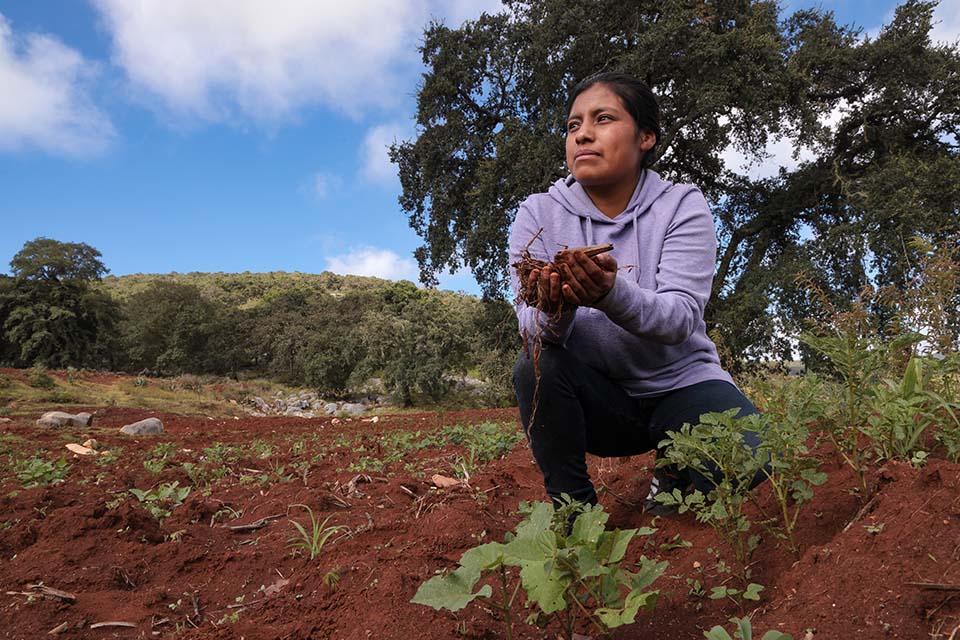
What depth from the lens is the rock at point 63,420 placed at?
33.0 feet

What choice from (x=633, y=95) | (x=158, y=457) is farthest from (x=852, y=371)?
(x=158, y=457)

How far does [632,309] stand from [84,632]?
1907 millimetres

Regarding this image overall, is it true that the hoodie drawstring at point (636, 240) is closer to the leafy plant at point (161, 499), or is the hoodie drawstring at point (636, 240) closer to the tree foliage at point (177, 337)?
the leafy plant at point (161, 499)

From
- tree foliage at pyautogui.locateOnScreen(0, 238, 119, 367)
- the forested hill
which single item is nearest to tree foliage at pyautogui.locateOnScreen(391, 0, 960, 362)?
A: tree foliage at pyautogui.locateOnScreen(0, 238, 119, 367)

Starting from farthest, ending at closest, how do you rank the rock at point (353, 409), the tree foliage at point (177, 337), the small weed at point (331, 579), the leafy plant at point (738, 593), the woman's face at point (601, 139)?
the tree foliage at point (177, 337) < the rock at point (353, 409) < the woman's face at point (601, 139) < the small weed at point (331, 579) < the leafy plant at point (738, 593)

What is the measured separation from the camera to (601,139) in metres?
2.22

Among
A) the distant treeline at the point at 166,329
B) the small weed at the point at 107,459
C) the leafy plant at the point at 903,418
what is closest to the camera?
the leafy plant at the point at 903,418

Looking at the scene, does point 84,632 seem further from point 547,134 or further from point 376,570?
point 547,134

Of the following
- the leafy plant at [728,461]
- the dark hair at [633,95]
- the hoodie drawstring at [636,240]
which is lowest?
the leafy plant at [728,461]

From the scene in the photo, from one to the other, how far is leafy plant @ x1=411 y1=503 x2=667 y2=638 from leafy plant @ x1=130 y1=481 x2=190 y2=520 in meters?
2.28

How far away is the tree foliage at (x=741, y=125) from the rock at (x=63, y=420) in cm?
814

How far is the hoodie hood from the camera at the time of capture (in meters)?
2.33

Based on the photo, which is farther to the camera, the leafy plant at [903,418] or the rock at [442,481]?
the rock at [442,481]

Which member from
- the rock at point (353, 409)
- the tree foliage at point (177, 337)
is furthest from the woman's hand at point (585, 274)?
the tree foliage at point (177, 337)
